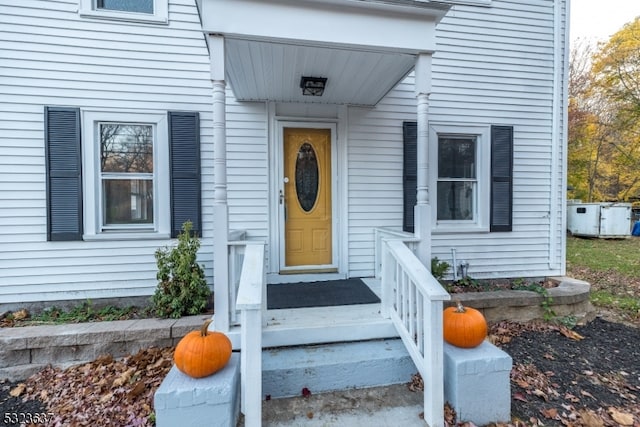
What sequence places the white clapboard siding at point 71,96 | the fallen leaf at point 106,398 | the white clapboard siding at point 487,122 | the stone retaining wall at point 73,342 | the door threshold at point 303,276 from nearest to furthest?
1. the fallen leaf at point 106,398
2. the stone retaining wall at point 73,342
3. the white clapboard siding at point 71,96
4. the door threshold at point 303,276
5. the white clapboard siding at point 487,122

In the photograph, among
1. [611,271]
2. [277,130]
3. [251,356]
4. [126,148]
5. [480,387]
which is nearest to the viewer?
[251,356]

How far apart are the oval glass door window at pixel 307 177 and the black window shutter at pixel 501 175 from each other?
2.35m

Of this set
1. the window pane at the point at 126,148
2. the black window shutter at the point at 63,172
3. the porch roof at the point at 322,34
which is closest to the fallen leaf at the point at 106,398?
the black window shutter at the point at 63,172

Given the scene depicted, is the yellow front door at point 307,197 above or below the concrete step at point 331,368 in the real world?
above

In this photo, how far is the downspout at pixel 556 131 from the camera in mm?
4180

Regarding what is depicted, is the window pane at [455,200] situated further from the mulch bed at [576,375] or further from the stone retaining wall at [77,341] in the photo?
the stone retaining wall at [77,341]

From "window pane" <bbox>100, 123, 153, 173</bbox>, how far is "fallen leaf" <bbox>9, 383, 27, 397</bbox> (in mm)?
2082

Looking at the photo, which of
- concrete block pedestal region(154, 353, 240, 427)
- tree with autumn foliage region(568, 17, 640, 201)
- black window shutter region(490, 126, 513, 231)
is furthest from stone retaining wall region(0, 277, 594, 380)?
tree with autumn foliage region(568, 17, 640, 201)

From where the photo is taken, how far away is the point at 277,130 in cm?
373

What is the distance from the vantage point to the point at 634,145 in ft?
35.7

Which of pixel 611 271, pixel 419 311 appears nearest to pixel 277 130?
pixel 419 311

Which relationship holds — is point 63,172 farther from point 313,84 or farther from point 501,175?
point 501,175

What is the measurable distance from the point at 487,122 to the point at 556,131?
0.99 m

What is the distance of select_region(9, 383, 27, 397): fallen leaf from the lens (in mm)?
2346
